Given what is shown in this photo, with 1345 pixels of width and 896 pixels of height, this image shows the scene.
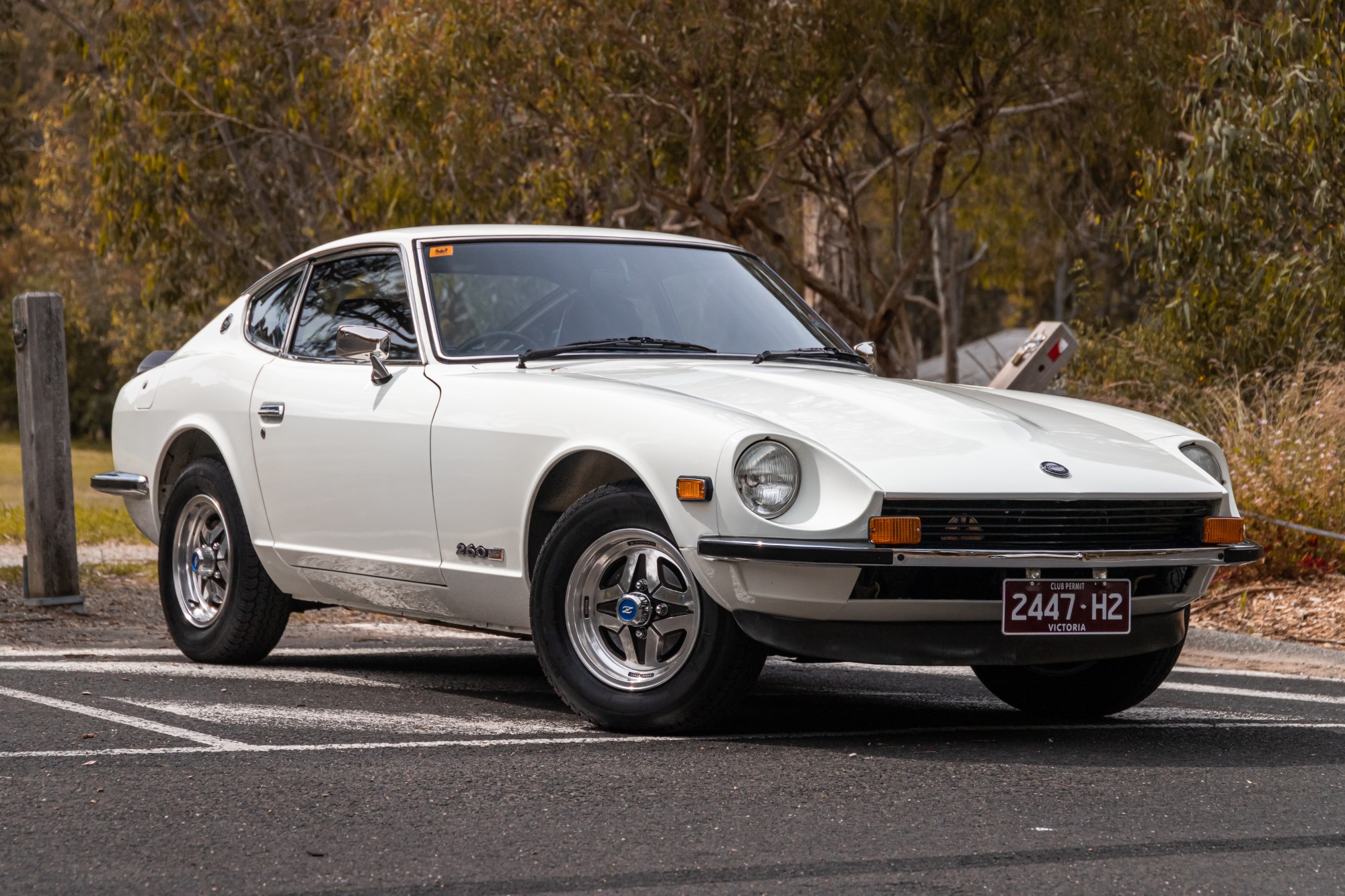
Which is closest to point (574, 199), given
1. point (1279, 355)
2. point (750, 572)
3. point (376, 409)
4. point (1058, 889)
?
point (1279, 355)

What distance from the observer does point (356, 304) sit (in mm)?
6648

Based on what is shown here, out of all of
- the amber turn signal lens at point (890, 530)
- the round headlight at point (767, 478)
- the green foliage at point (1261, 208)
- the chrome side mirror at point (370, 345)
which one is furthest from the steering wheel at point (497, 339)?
the green foliage at point (1261, 208)

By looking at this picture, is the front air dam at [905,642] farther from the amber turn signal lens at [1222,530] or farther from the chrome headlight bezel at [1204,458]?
the chrome headlight bezel at [1204,458]

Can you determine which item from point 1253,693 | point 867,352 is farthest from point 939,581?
point 1253,693

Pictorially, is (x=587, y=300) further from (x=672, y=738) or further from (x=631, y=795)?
(x=631, y=795)

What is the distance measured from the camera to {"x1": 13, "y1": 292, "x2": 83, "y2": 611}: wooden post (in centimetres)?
861

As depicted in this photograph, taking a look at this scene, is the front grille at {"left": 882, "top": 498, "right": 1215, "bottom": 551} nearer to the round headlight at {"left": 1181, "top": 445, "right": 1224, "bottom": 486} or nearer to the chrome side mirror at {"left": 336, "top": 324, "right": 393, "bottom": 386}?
the round headlight at {"left": 1181, "top": 445, "right": 1224, "bottom": 486}

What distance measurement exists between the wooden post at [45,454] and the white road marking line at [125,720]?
262cm

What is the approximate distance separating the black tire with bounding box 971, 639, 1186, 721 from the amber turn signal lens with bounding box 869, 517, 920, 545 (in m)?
1.19

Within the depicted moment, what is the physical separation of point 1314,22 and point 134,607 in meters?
8.80

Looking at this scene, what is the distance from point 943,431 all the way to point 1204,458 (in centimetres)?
107

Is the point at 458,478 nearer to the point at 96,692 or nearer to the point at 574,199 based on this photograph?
the point at 96,692

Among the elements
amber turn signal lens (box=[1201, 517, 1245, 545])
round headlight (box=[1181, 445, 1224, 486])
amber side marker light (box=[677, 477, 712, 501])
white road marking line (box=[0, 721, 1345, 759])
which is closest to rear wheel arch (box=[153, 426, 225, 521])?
white road marking line (box=[0, 721, 1345, 759])

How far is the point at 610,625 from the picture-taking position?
5270 mm
